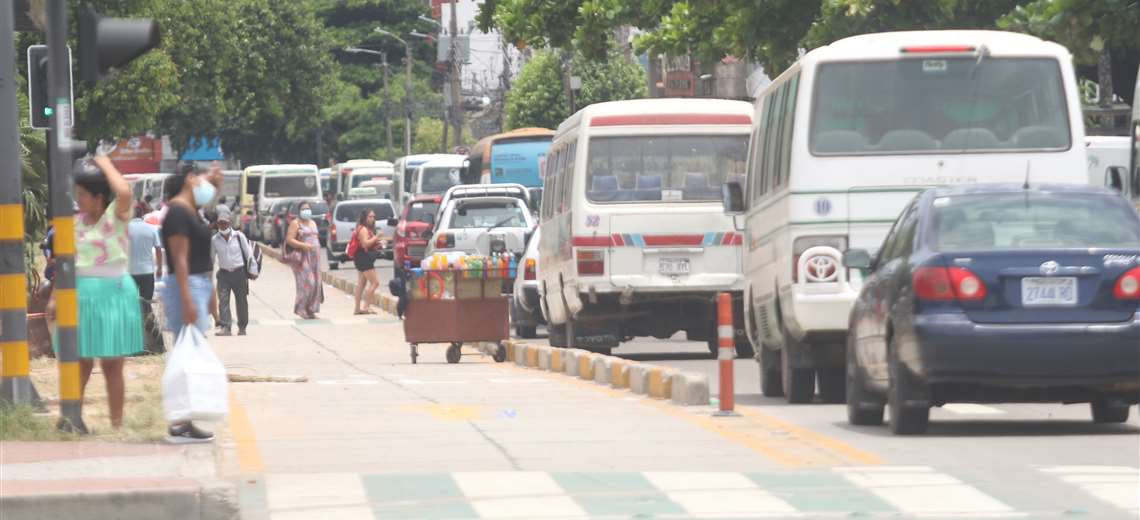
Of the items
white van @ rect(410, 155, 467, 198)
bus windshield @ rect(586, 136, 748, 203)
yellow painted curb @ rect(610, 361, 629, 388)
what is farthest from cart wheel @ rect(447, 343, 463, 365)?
white van @ rect(410, 155, 467, 198)

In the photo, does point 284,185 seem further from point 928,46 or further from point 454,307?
point 928,46

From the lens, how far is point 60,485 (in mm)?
9594

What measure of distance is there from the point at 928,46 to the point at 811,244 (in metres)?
1.68

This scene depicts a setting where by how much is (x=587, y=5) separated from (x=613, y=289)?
432 inches

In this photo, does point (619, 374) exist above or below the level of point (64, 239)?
below

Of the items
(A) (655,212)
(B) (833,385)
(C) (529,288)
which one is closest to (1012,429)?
(B) (833,385)

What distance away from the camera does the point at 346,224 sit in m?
58.1

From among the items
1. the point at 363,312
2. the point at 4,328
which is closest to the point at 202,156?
the point at 363,312

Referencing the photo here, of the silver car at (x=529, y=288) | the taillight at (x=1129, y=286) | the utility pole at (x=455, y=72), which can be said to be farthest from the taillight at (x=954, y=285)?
the utility pole at (x=455, y=72)

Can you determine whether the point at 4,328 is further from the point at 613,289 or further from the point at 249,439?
the point at 613,289

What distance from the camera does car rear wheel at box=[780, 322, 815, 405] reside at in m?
16.3

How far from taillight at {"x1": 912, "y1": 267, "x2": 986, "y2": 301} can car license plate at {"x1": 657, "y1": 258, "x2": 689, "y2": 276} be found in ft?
32.7

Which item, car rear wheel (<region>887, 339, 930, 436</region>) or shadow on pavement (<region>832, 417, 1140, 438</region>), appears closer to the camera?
car rear wheel (<region>887, 339, 930, 436</region>)

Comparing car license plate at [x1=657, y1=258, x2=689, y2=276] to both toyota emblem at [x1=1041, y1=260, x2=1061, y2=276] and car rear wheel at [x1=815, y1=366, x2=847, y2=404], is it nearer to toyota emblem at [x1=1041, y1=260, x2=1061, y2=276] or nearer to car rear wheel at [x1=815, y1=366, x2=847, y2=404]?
car rear wheel at [x1=815, y1=366, x2=847, y2=404]
